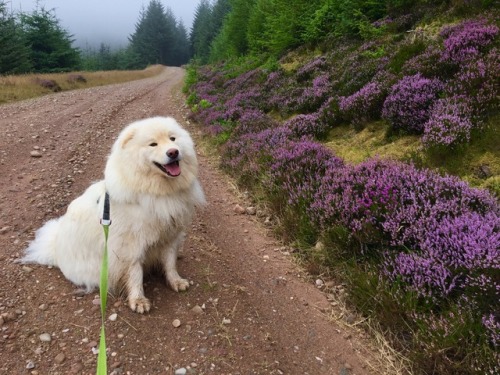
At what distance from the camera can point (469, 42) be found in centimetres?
587

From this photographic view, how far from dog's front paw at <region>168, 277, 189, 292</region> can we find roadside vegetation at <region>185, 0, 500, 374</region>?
1505 mm

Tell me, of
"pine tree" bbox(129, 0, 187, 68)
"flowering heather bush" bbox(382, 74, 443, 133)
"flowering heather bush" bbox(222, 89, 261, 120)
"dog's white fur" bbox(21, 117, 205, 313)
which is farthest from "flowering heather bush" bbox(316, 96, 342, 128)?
"pine tree" bbox(129, 0, 187, 68)

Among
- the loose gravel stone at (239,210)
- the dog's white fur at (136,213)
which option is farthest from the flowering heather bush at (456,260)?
the loose gravel stone at (239,210)

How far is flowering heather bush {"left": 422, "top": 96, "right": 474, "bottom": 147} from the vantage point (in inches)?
170

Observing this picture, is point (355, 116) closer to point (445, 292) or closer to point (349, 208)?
point (349, 208)

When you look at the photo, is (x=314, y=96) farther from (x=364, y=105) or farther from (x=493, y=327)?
(x=493, y=327)

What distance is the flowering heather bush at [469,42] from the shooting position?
5.59 m

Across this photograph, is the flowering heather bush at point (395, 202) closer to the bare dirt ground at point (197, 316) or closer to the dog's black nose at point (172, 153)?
the bare dirt ground at point (197, 316)

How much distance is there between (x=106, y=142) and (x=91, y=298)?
6479 millimetres

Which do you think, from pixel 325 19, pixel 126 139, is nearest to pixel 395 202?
pixel 126 139

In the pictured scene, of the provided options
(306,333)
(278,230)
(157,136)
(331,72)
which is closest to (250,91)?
(331,72)

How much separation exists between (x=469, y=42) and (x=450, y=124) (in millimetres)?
2529

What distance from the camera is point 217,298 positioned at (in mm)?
3471

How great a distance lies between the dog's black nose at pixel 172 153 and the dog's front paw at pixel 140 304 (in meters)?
1.44
